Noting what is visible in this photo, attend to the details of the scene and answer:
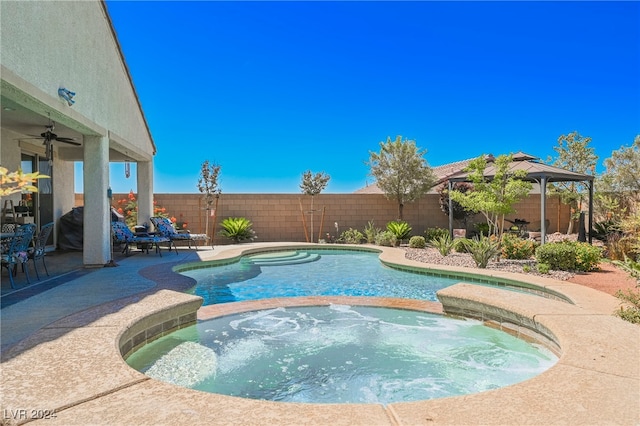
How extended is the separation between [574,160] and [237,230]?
14838 mm

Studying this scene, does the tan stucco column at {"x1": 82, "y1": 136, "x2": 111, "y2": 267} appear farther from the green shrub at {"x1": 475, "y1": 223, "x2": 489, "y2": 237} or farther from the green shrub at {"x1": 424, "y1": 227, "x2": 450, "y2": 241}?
the green shrub at {"x1": 475, "y1": 223, "x2": 489, "y2": 237}

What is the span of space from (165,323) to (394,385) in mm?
2624

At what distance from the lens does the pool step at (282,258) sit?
10492 mm

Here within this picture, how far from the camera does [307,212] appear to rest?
15.2 metres

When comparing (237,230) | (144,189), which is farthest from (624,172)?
(144,189)

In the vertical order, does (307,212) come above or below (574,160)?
below

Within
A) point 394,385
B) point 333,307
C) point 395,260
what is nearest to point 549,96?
point 395,260

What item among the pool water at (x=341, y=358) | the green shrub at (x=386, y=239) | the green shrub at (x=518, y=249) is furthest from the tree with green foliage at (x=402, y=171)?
the pool water at (x=341, y=358)

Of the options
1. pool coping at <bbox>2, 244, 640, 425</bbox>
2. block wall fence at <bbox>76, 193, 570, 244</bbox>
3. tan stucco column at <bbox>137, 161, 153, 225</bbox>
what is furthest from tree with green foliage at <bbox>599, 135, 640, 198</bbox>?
tan stucco column at <bbox>137, 161, 153, 225</bbox>

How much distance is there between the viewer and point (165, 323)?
446cm

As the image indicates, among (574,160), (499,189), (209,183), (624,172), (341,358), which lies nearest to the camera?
(341,358)

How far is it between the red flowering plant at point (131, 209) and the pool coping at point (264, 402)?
414 inches

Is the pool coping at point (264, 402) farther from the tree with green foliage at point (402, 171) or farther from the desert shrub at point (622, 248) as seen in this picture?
the tree with green foliage at point (402, 171)

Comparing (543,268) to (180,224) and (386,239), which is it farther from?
(180,224)
